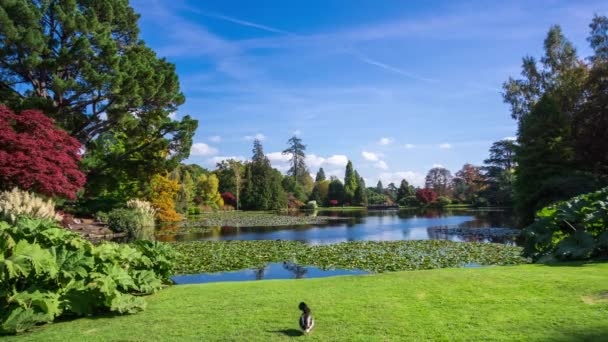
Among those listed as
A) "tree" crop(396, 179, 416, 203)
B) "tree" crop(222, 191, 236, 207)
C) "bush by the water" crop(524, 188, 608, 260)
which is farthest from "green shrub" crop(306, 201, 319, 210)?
"bush by the water" crop(524, 188, 608, 260)

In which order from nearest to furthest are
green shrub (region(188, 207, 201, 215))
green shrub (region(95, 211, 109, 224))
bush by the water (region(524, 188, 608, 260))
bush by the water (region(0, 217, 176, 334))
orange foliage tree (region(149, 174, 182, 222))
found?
bush by the water (region(0, 217, 176, 334)), bush by the water (region(524, 188, 608, 260)), green shrub (region(95, 211, 109, 224)), orange foliage tree (region(149, 174, 182, 222)), green shrub (region(188, 207, 201, 215))

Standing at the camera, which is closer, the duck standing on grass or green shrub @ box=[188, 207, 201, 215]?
the duck standing on grass

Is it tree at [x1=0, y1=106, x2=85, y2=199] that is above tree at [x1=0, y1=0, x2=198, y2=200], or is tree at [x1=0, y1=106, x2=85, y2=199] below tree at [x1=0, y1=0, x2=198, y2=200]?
below

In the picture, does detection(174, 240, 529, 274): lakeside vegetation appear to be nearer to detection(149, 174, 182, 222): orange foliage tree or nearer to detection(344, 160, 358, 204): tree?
detection(149, 174, 182, 222): orange foliage tree

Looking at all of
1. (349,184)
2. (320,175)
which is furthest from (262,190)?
(320,175)

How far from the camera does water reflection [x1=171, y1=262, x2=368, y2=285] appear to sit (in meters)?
9.38

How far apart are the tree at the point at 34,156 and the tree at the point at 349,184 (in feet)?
185

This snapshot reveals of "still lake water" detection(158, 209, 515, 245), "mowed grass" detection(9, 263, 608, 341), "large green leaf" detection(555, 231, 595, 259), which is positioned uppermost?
"large green leaf" detection(555, 231, 595, 259)

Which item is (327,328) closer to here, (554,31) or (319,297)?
(319,297)

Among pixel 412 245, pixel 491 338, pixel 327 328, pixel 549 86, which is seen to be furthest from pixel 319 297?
pixel 549 86

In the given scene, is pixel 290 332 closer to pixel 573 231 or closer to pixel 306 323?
pixel 306 323

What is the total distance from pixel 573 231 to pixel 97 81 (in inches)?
767

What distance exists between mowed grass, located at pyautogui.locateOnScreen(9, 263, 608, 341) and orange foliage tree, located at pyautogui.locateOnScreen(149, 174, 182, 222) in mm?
23627

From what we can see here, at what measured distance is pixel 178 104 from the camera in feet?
78.0
